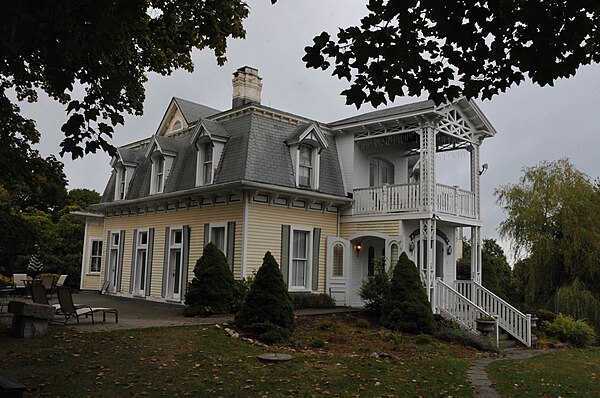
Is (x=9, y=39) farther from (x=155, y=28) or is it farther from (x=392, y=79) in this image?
(x=155, y=28)

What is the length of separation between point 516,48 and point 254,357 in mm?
6575

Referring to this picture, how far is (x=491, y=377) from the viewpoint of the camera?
9.12 meters

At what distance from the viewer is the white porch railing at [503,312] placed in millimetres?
15242

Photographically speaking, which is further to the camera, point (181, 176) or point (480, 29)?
point (181, 176)

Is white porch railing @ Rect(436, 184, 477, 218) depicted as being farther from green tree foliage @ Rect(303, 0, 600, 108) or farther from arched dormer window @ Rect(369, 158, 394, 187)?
green tree foliage @ Rect(303, 0, 600, 108)

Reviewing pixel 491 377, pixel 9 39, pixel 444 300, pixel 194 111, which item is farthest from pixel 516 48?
pixel 194 111

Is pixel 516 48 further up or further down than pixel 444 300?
further up

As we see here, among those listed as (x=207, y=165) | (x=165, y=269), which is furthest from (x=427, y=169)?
(x=165, y=269)

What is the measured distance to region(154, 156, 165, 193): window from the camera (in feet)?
67.4

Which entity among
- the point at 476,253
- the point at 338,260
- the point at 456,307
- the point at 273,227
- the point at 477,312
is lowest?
→ the point at 477,312

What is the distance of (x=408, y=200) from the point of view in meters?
17.6

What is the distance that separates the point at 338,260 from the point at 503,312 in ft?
18.8

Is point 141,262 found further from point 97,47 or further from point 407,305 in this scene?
point 97,47

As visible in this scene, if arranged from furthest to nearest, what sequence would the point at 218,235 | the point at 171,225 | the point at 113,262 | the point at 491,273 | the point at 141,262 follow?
the point at 113,262
the point at 141,262
the point at 491,273
the point at 171,225
the point at 218,235
